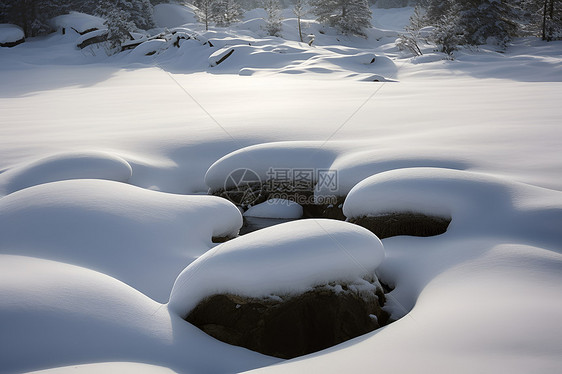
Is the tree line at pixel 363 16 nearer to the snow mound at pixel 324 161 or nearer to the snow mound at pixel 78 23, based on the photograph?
the snow mound at pixel 78 23

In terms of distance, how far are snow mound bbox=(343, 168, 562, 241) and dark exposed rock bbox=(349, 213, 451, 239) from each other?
3cm

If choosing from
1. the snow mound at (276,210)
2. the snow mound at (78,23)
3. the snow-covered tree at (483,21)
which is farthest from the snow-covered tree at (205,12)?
the snow mound at (276,210)

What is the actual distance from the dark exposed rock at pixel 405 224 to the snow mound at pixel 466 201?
0.03 meters

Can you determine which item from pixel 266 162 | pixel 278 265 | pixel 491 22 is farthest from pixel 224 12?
pixel 278 265

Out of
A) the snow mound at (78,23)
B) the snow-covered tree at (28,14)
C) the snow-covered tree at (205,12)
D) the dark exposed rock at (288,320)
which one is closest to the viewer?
the dark exposed rock at (288,320)

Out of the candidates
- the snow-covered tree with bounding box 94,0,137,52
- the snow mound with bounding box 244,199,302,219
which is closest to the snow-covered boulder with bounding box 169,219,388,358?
the snow mound with bounding box 244,199,302,219

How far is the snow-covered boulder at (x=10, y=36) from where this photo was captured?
20591mm

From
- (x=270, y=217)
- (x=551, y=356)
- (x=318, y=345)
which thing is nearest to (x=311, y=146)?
(x=270, y=217)

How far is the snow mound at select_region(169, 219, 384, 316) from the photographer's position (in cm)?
213

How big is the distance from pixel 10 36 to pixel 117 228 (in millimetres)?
22985

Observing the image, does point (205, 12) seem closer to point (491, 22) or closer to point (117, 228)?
point (491, 22)

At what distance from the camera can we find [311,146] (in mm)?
4164

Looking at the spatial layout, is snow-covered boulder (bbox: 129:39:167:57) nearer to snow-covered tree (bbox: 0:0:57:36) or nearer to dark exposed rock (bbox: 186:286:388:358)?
snow-covered tree (bbox: 0:0:57:36)

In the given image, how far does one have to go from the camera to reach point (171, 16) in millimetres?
30688
